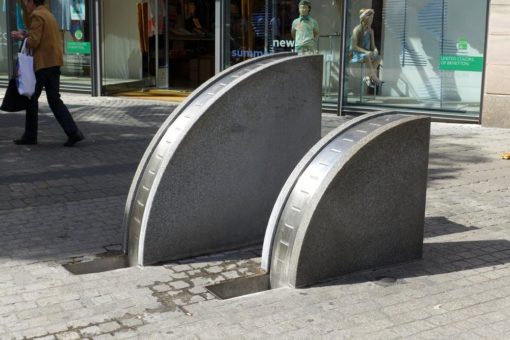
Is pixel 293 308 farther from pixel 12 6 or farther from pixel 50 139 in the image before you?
pixel 12 6

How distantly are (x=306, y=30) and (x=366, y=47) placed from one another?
121 centimetres

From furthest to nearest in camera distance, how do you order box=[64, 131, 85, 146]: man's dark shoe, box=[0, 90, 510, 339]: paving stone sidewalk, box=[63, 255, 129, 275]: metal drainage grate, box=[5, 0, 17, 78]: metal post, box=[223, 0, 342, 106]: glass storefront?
box=[5, 0, 17, 78]: metal post
box=[223, 0, 342, 106]: glass storefront
box=[64, 131, 85, 146]: man's dark shoe
box=[63, 255, 129, 275]: metal drainage grate
box=[0, 90, 510, 339]: paving stone sidewalk

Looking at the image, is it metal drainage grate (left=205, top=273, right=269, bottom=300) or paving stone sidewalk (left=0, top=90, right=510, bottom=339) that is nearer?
paving stone sidewalk (left=0, top=90, right=510, bottom=339)

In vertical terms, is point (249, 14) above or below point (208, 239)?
above

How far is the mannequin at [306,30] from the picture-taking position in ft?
46.7

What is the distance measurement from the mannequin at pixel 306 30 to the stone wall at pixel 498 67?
328 centimetres

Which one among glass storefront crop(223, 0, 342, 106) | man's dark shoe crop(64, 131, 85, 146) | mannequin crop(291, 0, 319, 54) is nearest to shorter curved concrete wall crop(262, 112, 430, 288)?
man's dark shoe crop(64, 131, 85, 146)

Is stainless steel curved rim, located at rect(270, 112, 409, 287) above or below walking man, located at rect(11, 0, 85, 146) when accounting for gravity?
below

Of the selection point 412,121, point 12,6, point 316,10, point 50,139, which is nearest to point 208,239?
point 412,121

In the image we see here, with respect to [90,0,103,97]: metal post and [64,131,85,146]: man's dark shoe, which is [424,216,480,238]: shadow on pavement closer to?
[64,131,85,146]: man's dark shoe

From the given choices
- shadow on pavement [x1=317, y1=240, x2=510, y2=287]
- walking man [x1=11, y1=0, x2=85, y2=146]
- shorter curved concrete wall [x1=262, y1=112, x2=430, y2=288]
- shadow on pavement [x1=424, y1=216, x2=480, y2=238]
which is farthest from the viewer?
walking man [x1=11, y1=0, x2=85, y2=146]

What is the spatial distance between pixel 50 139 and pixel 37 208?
386cm

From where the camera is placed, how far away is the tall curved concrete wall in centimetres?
554

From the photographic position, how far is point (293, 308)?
15.3ft
